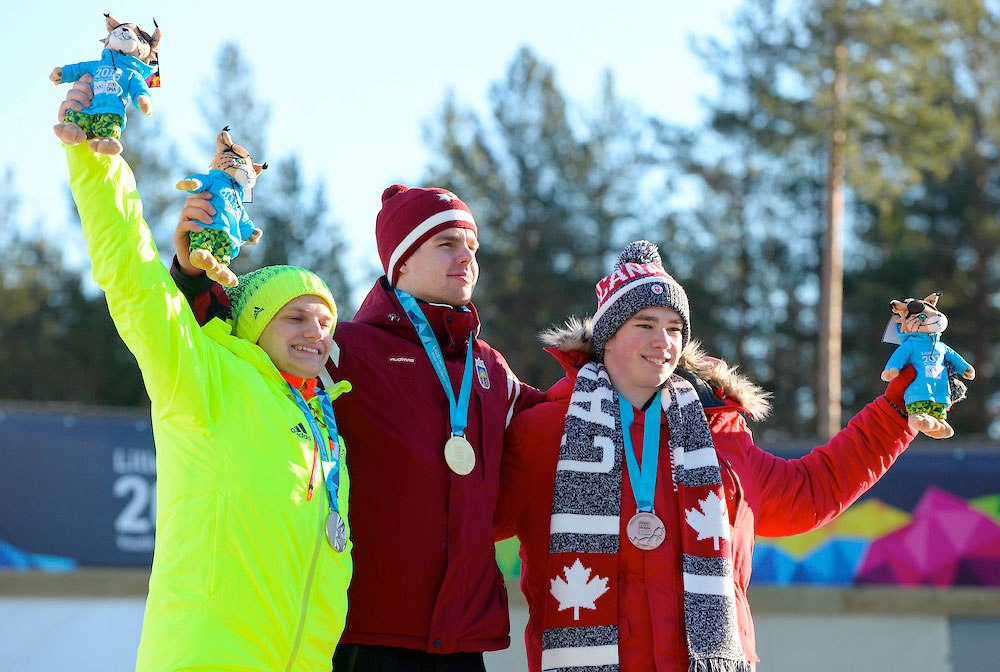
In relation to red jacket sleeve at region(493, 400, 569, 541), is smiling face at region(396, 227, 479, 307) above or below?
above

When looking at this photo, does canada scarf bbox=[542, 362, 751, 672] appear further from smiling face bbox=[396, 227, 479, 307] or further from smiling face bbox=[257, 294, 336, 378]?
smiling face bbox=[257, 294, 336, 378]

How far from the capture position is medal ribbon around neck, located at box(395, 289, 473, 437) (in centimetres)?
349

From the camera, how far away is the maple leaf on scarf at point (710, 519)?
341 centimetres

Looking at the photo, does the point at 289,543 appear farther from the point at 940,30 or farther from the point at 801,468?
the point at 940,30

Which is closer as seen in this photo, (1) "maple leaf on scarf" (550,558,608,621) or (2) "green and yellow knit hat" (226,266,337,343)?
(2) "green and yellow knit hat" (226,266,337,343)

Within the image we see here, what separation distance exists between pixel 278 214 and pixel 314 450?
82.8 ft

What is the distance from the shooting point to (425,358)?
3586mm

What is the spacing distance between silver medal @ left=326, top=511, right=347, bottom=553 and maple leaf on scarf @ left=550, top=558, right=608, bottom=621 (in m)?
0.72

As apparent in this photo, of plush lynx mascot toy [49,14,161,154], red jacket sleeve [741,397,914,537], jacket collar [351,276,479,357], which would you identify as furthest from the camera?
red jacket sleeve [741,397,914,537]

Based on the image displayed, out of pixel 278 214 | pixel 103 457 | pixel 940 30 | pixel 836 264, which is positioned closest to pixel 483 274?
pixel 278 214

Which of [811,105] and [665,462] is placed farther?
[811,105]

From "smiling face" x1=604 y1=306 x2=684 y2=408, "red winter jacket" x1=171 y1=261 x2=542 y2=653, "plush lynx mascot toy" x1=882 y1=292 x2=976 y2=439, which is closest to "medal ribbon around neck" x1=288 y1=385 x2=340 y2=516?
"red winter jacket" x1=171 y1=261 x2=542 y2=653

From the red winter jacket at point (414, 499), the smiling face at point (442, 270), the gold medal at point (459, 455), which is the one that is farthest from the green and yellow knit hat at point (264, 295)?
the gold medal at point (459, 455)

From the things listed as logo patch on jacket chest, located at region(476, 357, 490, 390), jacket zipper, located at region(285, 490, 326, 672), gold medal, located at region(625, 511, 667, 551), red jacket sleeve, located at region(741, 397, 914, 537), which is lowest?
jacket zipper, located at region(285, 490, 326, 672)
